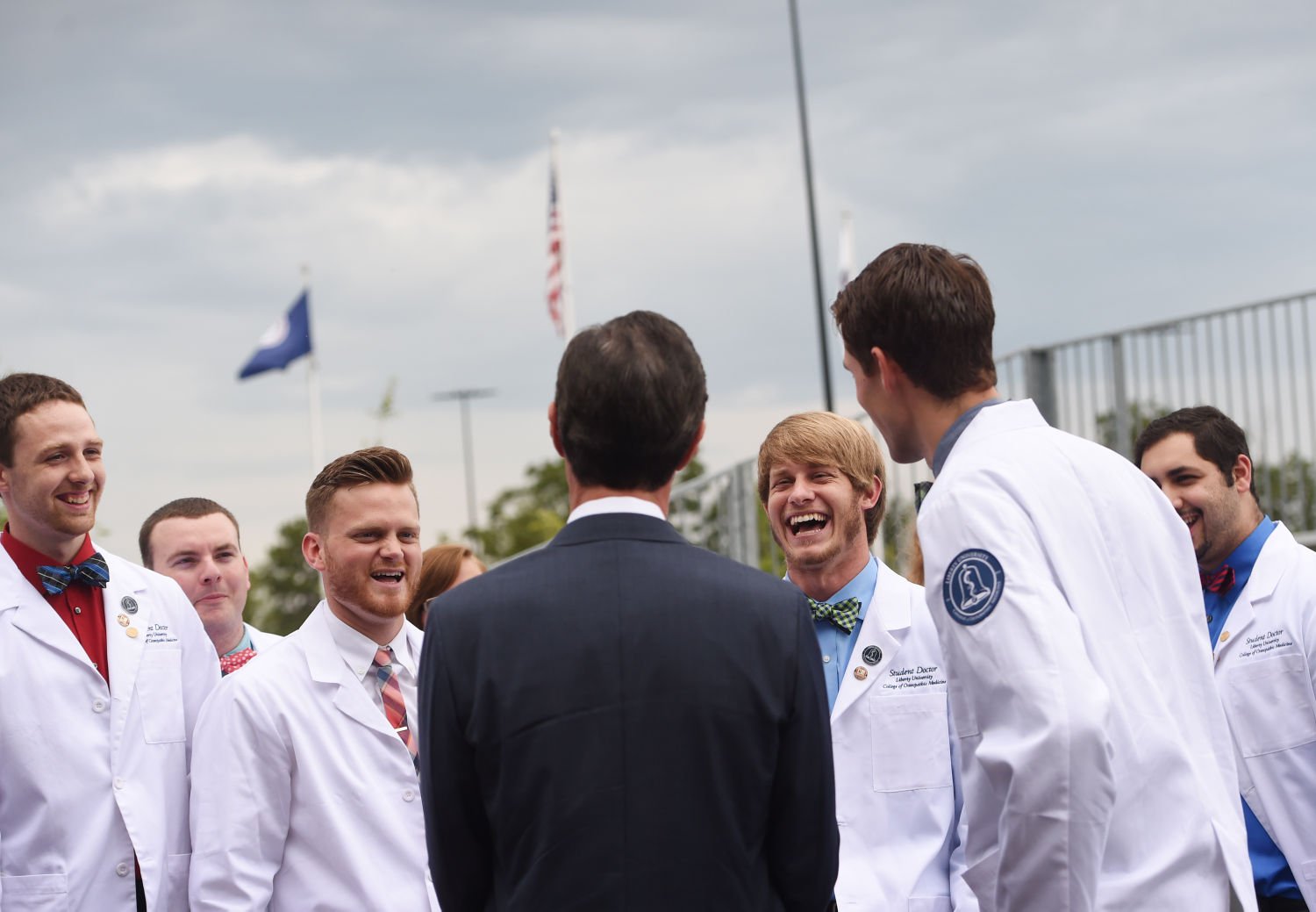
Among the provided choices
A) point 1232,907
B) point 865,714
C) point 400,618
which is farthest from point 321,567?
point 1232,907

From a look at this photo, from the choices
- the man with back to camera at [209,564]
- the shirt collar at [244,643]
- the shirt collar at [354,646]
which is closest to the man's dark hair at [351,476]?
the shirt collar at [354,646]

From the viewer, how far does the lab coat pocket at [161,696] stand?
4.02m

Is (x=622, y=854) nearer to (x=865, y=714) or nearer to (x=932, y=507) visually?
(x=932, y=507)

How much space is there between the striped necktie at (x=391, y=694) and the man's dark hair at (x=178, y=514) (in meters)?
2.20

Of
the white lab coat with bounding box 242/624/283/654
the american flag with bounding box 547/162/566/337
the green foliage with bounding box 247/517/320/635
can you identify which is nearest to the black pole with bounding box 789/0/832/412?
the american flag with bounding box 547/162/566/337

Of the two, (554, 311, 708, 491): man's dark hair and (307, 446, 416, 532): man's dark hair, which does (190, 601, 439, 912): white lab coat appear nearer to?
(307, 446, 416, 532): man's dark hair

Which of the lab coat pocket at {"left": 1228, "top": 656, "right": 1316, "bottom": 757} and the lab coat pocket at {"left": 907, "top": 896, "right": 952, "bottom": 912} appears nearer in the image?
the lab coat pocket at {"left": 907, "top": 896, "right": 952, "bottom": 912}

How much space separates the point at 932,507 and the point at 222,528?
391 centimetres

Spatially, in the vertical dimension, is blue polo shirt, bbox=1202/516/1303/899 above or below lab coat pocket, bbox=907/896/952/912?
below

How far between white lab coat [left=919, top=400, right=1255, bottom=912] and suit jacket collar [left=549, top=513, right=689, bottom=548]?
2.04ft

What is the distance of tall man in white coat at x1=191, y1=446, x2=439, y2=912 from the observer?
3510 mm

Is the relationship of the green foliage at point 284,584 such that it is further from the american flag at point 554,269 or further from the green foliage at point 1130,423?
the green foliage at point 1130,423

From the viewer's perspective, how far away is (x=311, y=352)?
70.1 feet

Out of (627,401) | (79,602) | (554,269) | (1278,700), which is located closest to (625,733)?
(627,401)
